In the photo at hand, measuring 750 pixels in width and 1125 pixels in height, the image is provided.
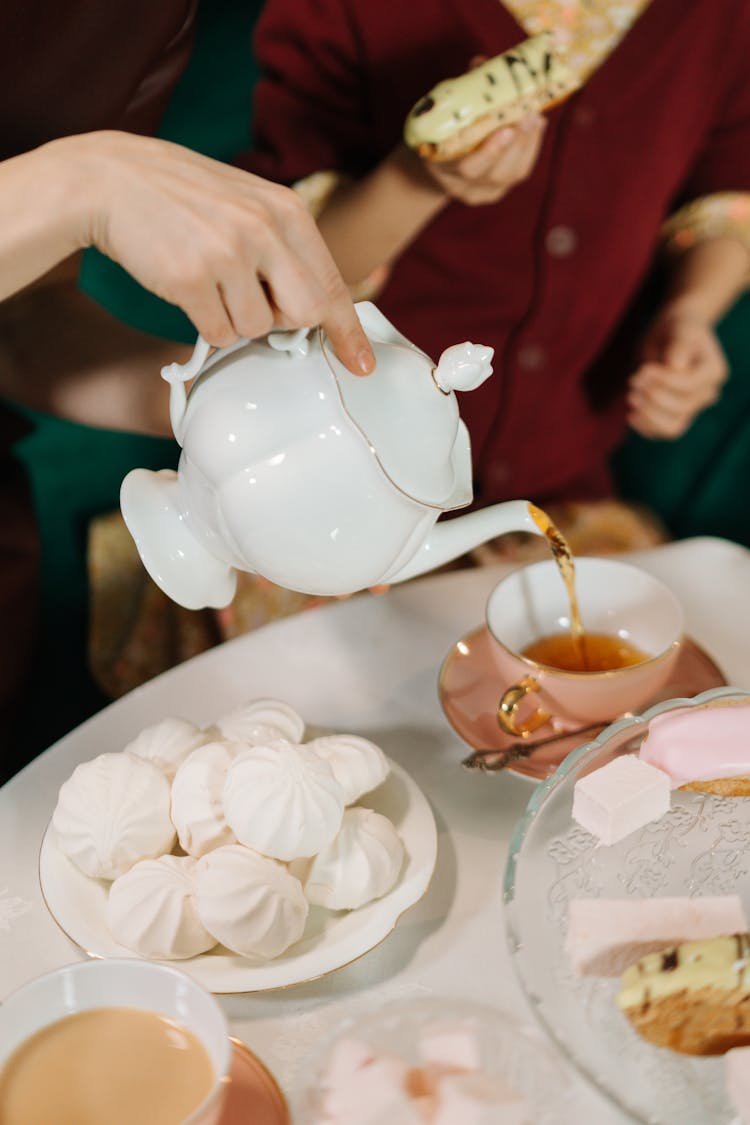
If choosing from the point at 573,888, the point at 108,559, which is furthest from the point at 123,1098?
the point at 108,559

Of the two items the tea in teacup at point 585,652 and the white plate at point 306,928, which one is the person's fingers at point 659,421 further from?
the white plate at point 306,928

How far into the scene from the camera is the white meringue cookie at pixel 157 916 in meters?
0.64

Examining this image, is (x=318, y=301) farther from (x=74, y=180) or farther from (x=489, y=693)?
(x=489, y=693)

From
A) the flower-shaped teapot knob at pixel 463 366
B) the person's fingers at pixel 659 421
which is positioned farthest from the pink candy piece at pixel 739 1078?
the person's fingers at pixel 659 421

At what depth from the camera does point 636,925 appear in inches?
25.9

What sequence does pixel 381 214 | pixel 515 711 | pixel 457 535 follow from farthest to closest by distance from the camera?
pixel 381 214
pixel 515 711
pixel 457 535

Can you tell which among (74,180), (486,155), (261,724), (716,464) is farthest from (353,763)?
(716,464)

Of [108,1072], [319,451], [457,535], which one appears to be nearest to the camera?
[108,1072]

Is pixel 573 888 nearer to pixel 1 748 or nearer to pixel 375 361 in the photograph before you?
pixel 375 361

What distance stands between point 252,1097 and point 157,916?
0.11 metres

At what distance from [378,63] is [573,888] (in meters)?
1.07

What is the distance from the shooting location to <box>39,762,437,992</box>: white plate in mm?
639

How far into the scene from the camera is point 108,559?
1569 mm

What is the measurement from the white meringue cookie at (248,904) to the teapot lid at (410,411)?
0.79 ft
